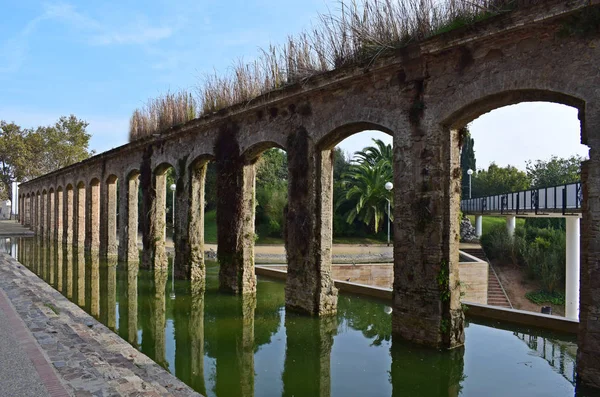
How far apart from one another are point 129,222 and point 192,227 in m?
4.89

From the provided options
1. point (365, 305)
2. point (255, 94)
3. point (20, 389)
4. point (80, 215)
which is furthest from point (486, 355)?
point (80, 215)

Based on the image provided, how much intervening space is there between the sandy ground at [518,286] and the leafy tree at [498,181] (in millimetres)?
19590

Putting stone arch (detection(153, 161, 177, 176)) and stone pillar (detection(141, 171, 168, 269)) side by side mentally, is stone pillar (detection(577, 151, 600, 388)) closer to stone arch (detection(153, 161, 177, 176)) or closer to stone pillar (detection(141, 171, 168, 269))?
stone arch (detection(153, 161, 177, 176))

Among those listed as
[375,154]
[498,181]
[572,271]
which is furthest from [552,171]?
[572,271]

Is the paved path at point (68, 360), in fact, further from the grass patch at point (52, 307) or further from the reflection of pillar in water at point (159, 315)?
the reflection of pillar in water at point (159, 315)

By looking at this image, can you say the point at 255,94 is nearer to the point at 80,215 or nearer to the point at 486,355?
the point at 486,355

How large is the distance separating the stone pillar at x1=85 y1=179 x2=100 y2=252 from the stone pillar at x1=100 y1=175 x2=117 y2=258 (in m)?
1.85

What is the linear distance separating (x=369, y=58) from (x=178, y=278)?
8.05 meters

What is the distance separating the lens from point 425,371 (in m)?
5.63

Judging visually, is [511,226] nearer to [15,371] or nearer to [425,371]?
[425,371]

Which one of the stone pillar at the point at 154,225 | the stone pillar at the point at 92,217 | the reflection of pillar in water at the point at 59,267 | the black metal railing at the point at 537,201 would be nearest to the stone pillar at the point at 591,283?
the black metal railing at the point at 537,201

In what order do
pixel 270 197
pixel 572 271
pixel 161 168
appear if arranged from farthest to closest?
pixel 270 197 → pixel 161 168 → pixel 572 271

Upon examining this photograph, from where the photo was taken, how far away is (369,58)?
719 cm

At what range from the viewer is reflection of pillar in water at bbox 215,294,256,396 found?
16.9 feet
